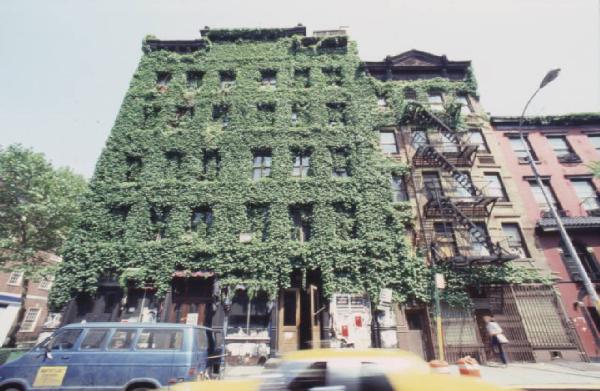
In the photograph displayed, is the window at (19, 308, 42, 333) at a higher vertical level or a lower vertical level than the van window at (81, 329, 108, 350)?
higher

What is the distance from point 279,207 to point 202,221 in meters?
4.69

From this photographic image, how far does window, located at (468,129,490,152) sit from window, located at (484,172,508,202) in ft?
6.40

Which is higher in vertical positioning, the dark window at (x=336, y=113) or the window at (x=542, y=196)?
the dark window at (x=336, y=113)

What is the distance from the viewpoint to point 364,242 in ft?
48.8

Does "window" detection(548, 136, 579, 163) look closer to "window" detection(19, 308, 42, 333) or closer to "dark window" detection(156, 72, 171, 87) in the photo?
"dark window" detection(156, 72, 171, 87)

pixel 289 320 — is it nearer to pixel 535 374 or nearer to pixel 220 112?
pixel 535 374

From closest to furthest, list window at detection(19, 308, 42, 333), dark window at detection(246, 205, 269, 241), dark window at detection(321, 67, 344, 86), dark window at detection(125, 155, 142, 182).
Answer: dark window at detection(246, 205, 269, 241), dark window at detection(125, 155, 142, 182), dark window at detection(321, 67, 344, 86), window at detection(19, 308, 42, 333)

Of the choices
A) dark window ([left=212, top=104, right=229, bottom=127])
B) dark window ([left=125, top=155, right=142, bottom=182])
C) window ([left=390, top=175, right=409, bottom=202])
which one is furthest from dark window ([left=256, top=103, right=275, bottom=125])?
window ([left=390, top=175, right=409, bottom=202])

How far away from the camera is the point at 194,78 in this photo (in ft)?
71.1

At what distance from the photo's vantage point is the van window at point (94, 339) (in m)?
7.16

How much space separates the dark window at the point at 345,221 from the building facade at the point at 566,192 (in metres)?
10.6

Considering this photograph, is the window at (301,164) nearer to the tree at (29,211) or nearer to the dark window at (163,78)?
the dark window at (163,78)

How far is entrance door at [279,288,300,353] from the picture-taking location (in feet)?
44.6

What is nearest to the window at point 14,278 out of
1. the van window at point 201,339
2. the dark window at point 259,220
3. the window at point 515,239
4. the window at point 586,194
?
the dark window at point 259,220
